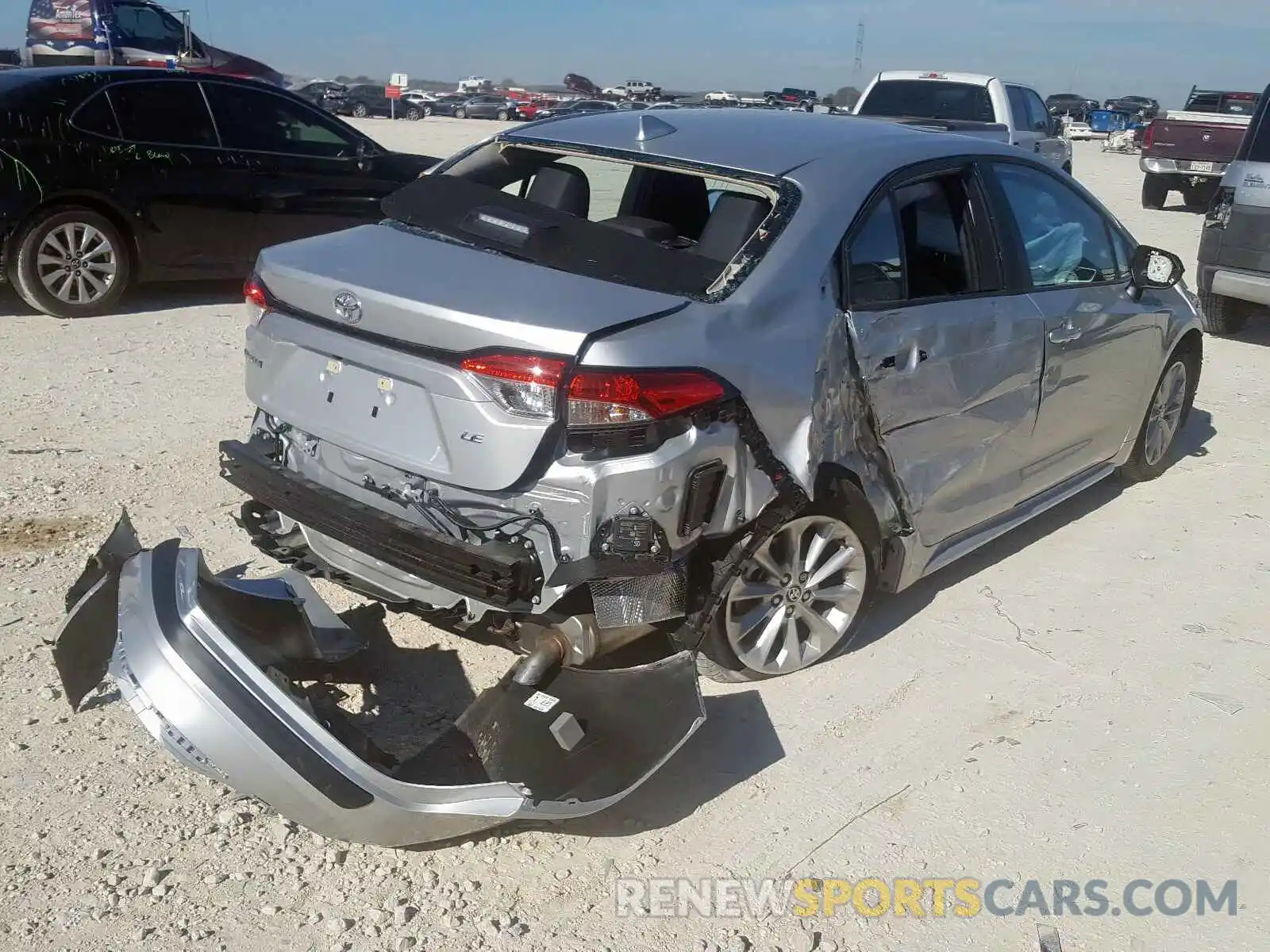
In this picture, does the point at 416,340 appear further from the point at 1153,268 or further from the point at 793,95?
the point at 793,95

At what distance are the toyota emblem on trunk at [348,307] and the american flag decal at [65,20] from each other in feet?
56.9

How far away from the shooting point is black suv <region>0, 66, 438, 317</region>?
7.74 m

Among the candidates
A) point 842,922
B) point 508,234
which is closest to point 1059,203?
point 508,234

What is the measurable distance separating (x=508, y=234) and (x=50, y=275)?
18.5 feet

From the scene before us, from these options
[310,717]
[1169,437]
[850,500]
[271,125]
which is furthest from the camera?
[271,125]

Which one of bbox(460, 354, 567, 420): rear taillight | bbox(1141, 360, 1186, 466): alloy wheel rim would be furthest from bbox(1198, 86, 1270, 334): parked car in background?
bbox(460, 354, 567, 420): rear taillight

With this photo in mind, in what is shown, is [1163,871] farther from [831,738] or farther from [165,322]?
[165,322]

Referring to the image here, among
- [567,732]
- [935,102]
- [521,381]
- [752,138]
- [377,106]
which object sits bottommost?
[377,106]

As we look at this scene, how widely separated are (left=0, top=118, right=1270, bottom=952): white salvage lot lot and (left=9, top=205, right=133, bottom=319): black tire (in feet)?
9.27

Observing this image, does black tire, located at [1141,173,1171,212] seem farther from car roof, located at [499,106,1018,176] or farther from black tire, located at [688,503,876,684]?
black tire, located at [688,503,876,684]

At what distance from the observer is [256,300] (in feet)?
12.0

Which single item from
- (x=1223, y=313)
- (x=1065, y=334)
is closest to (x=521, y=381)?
(x=1065, y=334)

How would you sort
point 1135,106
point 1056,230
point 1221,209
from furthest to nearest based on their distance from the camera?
1. point 1135,106
2. point 1221,209
3. point 1056,230

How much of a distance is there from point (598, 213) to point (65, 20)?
682 inches
